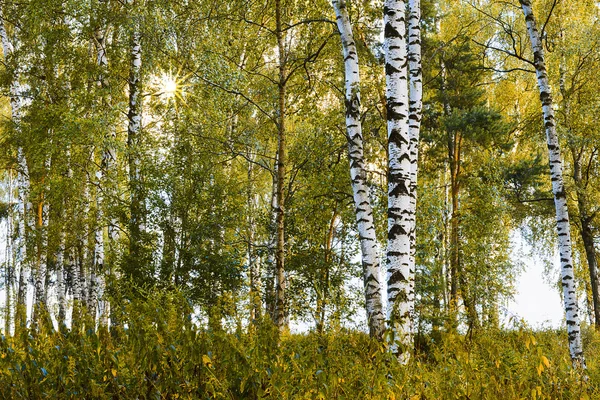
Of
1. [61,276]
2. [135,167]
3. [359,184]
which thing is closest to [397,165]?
[359,184]

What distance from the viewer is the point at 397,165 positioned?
6.42 m

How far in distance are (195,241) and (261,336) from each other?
27.7ft

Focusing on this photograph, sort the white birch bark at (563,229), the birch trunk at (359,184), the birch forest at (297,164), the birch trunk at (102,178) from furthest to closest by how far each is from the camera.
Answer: the birch trunk at (102,178), the white birch bark at (563,229), the birch trunk at (359,184), the birch forest at (297,164)

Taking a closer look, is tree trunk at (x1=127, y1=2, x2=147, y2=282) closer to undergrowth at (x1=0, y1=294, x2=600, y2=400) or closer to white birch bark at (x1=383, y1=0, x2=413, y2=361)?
white birch bark at (x1=383, y1=0, x2=413, y2=361)

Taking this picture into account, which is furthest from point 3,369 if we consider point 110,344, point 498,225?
point 498,225

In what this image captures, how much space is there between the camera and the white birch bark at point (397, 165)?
6.19 metres

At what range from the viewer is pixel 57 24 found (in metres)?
15.3

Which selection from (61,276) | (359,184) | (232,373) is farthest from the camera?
(61,276)

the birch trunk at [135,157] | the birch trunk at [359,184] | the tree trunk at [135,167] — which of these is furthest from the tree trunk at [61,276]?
the birch trunk at [359,184]

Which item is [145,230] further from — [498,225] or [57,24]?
[498,225]

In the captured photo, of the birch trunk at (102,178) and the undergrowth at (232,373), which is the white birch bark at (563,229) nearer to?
the undergrowth at (232,373)

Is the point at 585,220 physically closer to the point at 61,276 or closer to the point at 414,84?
the point at 414,84

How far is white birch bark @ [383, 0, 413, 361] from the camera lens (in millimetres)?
6188

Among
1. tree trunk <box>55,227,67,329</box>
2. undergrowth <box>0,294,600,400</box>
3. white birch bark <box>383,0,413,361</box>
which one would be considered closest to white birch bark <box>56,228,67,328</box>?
tree trunk <box>55,227,67,329</box>
